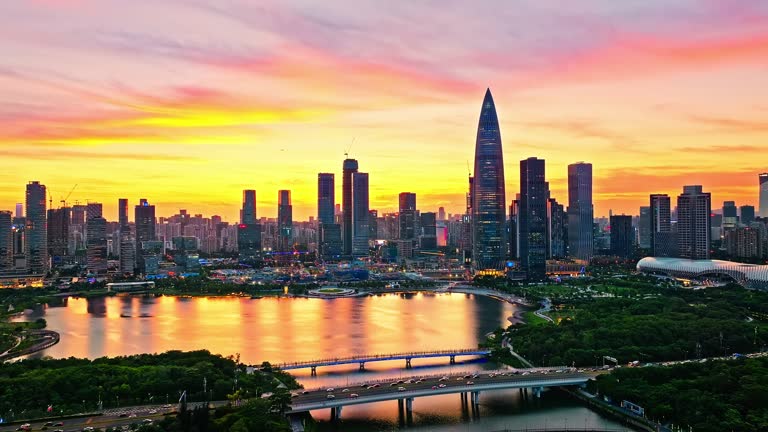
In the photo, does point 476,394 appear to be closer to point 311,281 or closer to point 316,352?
point 316,352

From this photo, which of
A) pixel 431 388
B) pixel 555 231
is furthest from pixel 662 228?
pixel 431 388

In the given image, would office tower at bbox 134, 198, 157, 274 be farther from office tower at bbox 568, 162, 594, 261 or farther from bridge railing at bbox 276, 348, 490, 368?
bridge railing at bbox 276, 348, 490, 368

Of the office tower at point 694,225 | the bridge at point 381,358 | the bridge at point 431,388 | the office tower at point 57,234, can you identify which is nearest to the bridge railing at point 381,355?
the bridge at point 381,358

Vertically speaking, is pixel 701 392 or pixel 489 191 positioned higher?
pixel 489 191

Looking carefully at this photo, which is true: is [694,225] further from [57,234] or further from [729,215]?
[57,234]

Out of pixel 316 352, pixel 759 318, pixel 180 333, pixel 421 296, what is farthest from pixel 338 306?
pixel 759 318
